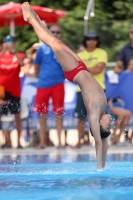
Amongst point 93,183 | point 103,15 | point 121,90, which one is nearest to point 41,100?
point 121,90

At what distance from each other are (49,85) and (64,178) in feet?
13.2

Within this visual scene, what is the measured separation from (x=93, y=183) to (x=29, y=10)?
285 cm

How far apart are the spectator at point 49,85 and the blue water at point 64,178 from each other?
1177 millimetres

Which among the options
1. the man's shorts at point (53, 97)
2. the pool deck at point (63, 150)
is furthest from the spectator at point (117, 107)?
the man's shorts at point (53, 97)

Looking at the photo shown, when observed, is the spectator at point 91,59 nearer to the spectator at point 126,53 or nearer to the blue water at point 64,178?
the spectator at point 126,53

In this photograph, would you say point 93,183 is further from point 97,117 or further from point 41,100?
point 41,100

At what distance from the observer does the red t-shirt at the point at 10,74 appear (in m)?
11.4

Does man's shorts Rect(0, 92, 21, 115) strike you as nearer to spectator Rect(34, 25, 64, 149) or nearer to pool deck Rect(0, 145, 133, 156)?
spectator Rect(34, 25, 64, 149)

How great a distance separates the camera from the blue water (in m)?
5.96

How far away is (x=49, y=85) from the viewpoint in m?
11.0

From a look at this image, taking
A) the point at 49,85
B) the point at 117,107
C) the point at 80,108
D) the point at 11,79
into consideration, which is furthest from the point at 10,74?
the point at 117,107

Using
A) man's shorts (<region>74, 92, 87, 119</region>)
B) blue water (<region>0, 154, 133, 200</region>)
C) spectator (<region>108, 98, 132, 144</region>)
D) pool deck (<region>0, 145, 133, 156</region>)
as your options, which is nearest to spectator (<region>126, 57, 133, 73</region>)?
spectator (<region>108, 98, 132, 144</region>)

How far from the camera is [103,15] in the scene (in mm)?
22766

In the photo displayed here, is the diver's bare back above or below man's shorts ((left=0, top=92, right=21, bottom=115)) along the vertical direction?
above
